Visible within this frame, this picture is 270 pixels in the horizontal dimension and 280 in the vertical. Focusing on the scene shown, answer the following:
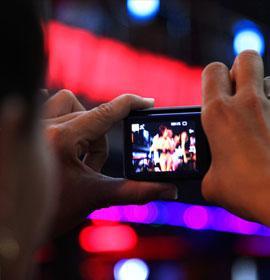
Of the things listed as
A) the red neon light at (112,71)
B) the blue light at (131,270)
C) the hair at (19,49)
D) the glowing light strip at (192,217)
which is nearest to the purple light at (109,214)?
the glowing light strip at (192,217)

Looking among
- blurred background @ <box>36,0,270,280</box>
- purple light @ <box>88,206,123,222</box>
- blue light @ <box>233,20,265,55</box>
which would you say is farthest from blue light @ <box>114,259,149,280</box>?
blue light @ <box>233,20,265,55</box>

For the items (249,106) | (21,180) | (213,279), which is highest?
(249,106)

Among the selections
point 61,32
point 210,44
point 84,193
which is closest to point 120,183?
point 84,193

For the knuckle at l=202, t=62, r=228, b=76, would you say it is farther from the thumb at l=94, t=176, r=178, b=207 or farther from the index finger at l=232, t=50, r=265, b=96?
the thumb at l=94, t=176, r=178, b=207

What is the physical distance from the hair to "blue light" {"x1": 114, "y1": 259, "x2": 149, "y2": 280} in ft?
18.3

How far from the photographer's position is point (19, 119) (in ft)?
1.60

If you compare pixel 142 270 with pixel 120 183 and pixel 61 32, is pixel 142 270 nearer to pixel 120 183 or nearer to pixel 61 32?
pixel 61 32

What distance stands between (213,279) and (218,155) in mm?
4997

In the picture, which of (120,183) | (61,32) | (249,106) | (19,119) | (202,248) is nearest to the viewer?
(19,119)

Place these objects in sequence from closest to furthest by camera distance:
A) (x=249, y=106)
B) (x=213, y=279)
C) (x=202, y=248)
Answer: (x=249, y=106) < (x=213, y=279) < (x=202, y=248)

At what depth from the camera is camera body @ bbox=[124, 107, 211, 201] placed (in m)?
0.96

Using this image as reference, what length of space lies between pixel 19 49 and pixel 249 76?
495 millimetres

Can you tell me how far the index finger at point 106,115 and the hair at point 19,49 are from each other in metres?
0.52

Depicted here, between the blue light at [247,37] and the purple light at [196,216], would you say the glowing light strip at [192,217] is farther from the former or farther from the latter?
the blue light at [247,37]
